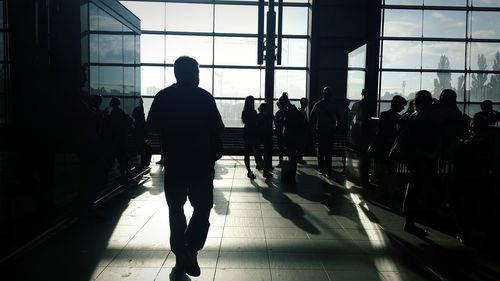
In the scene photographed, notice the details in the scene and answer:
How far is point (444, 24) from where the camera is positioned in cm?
1589

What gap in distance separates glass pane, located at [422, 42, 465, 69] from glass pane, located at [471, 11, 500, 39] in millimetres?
690

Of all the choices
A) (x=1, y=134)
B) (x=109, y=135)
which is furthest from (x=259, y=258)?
(x=109, y=135)

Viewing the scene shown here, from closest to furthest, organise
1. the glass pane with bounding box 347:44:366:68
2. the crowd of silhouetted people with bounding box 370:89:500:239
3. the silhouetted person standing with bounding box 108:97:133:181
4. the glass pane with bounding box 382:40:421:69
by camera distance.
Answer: the crowd of silhouetted people with bounding box 370:89:500:239 < the silhouetted person standing with bounding box 108:97:133:181 < the glass pane with bounding box 347:44:366:68 < the glass pane with bounding box 382:40:421:69

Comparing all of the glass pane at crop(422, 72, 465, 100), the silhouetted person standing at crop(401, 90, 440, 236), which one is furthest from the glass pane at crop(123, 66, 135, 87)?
the glass pane at crop(422, 72, 465, 100)

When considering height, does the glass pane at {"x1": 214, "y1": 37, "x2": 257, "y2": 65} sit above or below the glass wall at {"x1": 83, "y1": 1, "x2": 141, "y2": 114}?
above

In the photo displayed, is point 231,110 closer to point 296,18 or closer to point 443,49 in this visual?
point 296,18

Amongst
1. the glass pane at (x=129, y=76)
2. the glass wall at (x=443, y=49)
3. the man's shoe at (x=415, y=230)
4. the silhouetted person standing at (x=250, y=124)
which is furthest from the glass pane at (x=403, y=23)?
the man's shoe at (x=415, y=230)

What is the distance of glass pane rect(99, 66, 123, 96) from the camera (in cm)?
667

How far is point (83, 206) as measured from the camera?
5453 mm

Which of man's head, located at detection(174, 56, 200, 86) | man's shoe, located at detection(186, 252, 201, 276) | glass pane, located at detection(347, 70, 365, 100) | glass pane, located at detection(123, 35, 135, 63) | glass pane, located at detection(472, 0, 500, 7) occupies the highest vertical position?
glass pane, located at detection(472, 0, 500, 7)

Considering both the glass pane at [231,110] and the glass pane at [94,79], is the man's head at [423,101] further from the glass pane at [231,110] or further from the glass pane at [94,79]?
the glass pane at [231,110]

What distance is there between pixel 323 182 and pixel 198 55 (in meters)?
8.40

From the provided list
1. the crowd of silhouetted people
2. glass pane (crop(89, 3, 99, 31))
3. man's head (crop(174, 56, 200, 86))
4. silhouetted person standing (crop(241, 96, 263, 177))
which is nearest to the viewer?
man's head (crop(174, 56, 200, 86))

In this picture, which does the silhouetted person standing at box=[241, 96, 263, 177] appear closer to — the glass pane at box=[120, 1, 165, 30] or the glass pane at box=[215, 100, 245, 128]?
the glass pane at box=[215, 100, 245, 128]
